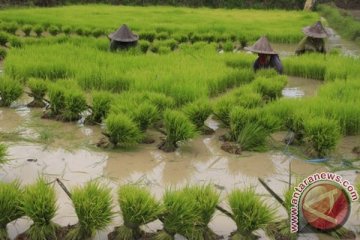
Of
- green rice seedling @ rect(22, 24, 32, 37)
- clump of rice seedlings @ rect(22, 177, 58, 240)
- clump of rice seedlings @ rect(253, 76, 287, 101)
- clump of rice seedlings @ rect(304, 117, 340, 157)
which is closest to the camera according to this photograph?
clump of rice seedlings @ rect(22, 177, 58, 240)

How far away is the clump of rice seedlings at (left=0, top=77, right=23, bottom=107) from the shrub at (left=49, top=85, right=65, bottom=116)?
0.45 meters

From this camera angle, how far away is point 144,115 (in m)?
4.27

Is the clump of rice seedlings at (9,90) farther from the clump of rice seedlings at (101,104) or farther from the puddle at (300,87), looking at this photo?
the puddle at (300,87)

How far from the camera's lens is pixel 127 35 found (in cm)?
773

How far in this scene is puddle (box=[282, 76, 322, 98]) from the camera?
653cm

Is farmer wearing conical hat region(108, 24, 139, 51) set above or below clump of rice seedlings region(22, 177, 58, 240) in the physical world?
above


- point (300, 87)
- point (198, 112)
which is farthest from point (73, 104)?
point (300, 87)

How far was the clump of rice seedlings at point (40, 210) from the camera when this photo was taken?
261 centimetres

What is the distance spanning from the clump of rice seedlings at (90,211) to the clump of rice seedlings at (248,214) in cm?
69

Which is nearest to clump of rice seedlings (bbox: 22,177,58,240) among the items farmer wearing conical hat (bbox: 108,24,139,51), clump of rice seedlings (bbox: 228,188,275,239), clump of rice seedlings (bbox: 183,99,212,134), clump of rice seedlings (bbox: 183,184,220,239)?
clump of rice seedlings (bbox: 183,184,220,239)

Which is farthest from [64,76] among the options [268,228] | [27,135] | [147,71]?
[268,228]

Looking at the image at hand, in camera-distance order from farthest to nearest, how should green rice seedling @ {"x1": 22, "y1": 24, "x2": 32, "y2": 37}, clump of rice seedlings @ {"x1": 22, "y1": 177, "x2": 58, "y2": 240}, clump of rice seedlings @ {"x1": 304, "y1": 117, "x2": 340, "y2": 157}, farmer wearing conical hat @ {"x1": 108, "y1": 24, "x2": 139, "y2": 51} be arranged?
green rice seedling @ {"x1": 22, "y1": 24, "x2": 32, "y2": 37} < farmer wearing conical hat @ {"x1": 108, "y1": 24, "x2": 139, "y2": 51} < clump of rice seedlings @ {"x1": 304, "y1": 117, "x2": 340, "y2": 157} < clump of rice seedlings @ {"x1": 22, "y1": 177, "x2": 58, "y2": 240}

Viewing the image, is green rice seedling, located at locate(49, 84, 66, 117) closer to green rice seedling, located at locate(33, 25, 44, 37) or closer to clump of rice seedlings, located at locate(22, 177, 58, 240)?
clump of rice seedlings, located at locate(22, 177, 58, 240)

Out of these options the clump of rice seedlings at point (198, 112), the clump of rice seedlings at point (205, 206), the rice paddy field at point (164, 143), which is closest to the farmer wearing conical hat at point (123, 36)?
the rice paddy field at point (164, 143)
